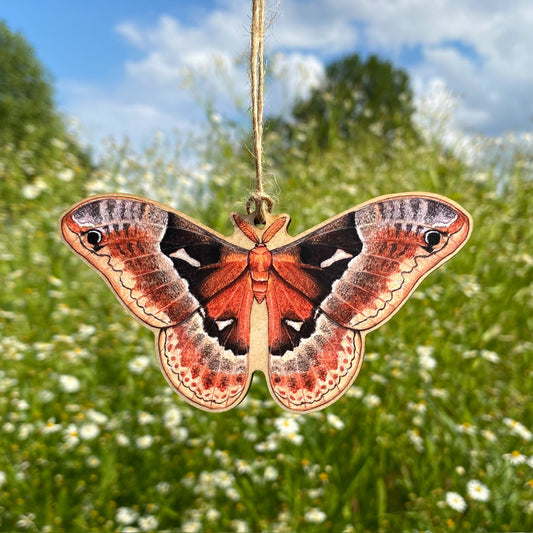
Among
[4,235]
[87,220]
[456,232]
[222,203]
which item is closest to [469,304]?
[222,203]

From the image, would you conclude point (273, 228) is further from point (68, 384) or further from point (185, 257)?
point (68, 384)

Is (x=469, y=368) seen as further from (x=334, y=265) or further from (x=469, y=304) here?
(x=334, y=265)

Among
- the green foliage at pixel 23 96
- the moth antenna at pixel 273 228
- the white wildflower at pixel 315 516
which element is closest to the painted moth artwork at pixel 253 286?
the moth antenna at pixel 273 228

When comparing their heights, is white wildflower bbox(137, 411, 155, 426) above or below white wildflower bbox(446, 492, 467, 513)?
above

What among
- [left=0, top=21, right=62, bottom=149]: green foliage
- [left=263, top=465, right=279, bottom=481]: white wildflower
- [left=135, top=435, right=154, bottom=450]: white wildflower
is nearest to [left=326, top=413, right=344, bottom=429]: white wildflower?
[left=263, top=465, right=279, bottom=481]: white wildflower

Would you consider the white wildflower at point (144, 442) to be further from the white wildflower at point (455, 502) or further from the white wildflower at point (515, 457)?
the white wildflower at point (515, 457)

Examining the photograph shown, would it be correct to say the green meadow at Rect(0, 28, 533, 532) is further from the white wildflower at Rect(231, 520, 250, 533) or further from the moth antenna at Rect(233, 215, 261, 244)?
the moth antenna at Rect(233, 215, 261, 244)

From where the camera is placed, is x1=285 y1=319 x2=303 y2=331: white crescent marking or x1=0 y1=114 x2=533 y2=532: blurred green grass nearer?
x1=285 y1=319 x2=303 y2=331: white crescent marking
